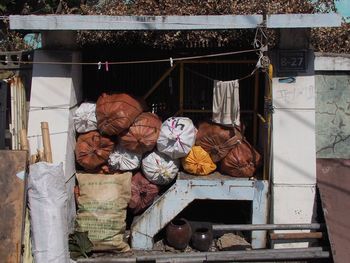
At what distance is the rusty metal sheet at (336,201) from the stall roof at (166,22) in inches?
77.9

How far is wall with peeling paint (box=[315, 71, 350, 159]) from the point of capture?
680cm

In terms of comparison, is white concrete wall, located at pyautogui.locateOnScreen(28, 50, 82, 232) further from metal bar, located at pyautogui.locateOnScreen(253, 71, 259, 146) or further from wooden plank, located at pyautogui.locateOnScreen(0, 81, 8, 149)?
metal bar, located at pyautogui.locateOnScreen(253, 71, 259, 146)

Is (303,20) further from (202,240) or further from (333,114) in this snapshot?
(202,240)

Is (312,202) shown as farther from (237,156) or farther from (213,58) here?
(213,58)

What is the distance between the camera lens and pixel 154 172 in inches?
268

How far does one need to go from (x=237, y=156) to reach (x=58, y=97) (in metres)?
2.64

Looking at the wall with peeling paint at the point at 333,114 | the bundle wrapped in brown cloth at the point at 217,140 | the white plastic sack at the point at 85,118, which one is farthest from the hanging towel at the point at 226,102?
the white plastic sack at the point at 85,118

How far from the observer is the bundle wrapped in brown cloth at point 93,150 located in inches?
270

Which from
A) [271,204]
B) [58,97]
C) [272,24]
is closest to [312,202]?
[271,204]

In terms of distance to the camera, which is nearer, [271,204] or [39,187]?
[39,187]

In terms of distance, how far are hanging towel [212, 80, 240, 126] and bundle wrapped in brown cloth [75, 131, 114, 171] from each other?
1.60 metres

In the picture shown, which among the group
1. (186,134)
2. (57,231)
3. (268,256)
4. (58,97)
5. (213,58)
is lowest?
(268,256)

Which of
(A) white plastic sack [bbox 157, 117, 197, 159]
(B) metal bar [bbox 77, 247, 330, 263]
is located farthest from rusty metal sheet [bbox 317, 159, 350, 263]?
(A) white plastic sack [bbox 157, 117, 197, 159]

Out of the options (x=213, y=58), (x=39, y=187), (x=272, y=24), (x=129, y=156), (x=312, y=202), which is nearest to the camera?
(x=39, y=187)
